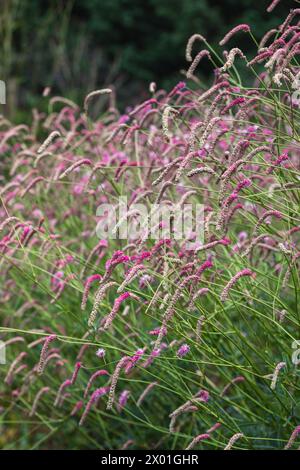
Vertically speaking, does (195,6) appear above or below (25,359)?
above

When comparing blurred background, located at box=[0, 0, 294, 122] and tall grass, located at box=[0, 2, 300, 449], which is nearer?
tall grass, located at box=[0, 2, 300, 449]

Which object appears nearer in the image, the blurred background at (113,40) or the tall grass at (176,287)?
the tall grass at (176,287)

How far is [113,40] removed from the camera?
11.5 meters

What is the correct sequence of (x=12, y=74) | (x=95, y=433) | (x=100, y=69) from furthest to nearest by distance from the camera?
1. (x=100, y=69)
2. (x=12, y=74)
3. (x=95, y=433)

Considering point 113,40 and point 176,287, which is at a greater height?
point 113,40

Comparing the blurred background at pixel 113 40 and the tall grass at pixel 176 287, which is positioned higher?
the blurred background at pixel 113 40

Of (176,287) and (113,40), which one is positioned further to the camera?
(113,40)

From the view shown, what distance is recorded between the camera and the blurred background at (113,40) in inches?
373

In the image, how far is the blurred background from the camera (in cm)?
948

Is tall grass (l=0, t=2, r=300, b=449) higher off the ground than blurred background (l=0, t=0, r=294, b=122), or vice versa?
blurred background (l=0, t=0, r=294, b=122)
